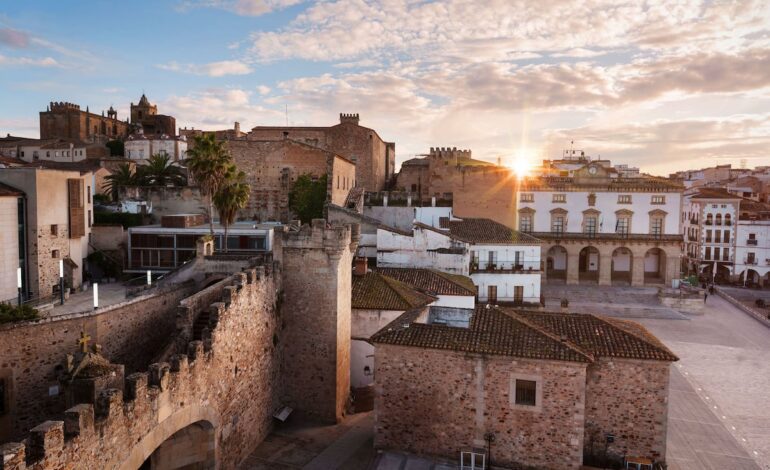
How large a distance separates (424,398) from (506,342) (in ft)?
10.2

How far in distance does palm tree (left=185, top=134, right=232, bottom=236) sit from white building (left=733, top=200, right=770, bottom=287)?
54.9 m

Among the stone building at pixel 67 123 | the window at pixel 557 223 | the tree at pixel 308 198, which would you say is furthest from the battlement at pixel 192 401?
the stone building at pixel 67 123

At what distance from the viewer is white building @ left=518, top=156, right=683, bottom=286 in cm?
5103

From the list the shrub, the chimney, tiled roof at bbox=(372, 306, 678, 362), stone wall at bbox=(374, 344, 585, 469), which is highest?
the chimney

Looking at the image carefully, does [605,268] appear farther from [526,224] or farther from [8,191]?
[8,191]

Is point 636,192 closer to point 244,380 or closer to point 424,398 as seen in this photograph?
point 424,398

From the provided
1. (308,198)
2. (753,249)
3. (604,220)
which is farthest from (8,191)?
(753,249)

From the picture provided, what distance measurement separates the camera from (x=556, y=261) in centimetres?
5575

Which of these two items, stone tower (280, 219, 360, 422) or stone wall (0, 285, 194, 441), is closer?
stone wall (0, 285, 194, 441)

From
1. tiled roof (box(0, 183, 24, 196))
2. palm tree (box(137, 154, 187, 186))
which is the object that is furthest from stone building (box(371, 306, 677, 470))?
palm tree (box(137, 154, 187, 186))

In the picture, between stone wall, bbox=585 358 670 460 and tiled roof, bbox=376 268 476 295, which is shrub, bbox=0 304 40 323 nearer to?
tiled roof, bbox=376 268 476 295

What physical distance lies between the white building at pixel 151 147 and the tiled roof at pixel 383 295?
5335cm

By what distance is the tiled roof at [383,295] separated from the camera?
23.0m

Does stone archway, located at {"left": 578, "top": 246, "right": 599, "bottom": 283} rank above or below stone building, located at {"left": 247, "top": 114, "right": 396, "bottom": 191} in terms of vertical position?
below
